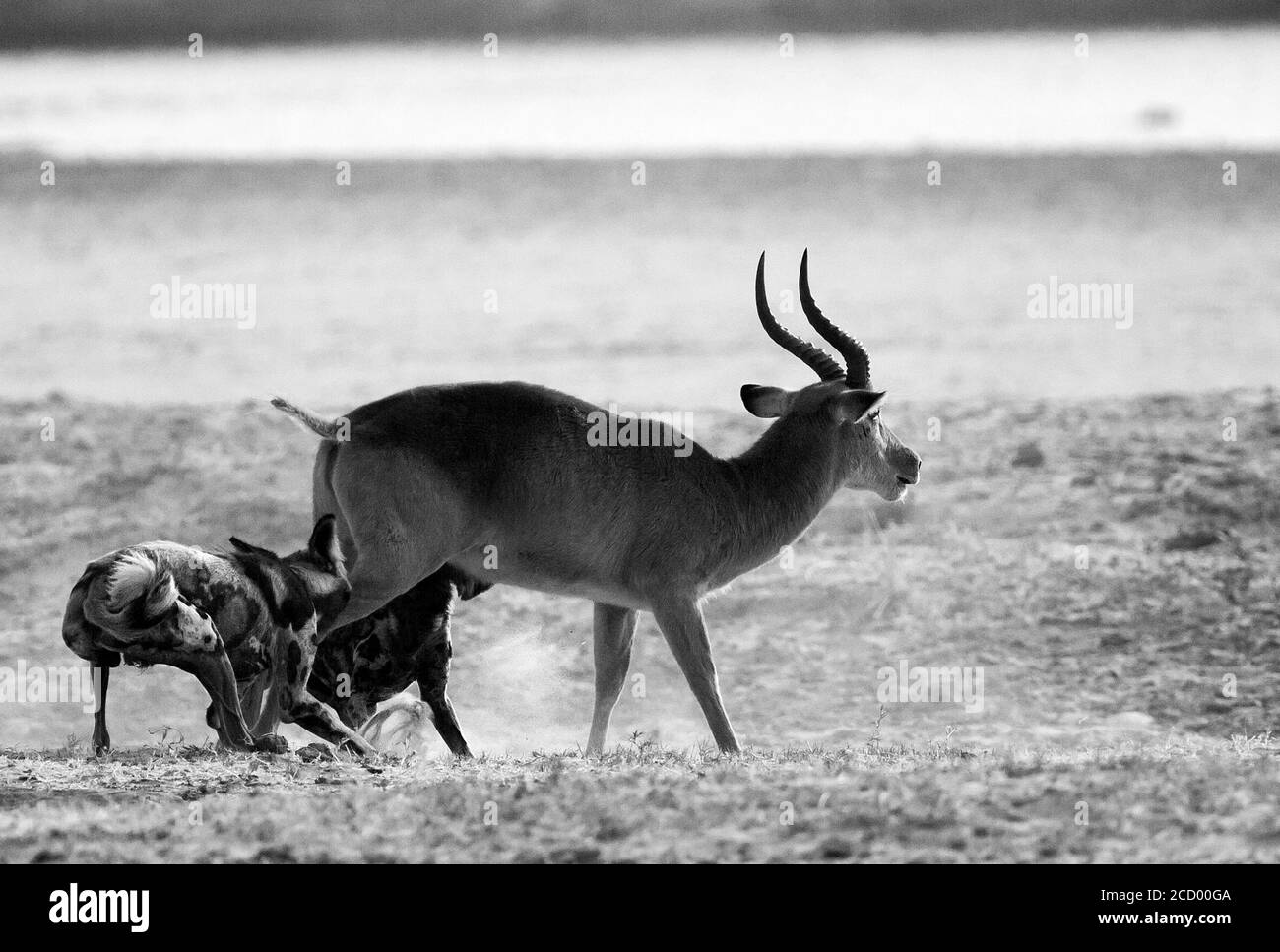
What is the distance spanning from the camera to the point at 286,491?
1659 centimetres

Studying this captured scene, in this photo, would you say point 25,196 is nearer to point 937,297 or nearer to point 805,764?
point 937,297

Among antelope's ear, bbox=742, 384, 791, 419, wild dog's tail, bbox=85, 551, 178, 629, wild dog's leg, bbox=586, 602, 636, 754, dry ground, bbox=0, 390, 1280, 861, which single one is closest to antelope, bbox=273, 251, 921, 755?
wild dog's leg, bbox=586, 602, 636, 754

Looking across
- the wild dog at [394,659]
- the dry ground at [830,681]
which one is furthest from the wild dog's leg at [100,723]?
the wild dog at [394,659]

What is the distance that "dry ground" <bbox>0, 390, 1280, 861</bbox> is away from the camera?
8469 millimetres

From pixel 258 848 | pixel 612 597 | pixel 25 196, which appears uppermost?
pixel 25 196

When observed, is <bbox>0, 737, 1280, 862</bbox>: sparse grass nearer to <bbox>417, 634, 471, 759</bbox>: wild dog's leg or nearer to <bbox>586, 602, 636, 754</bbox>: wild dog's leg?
<bbox>417, 634, 471, 759</bbox>: wild dog's leg

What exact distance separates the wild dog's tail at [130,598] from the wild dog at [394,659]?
5.18 feet

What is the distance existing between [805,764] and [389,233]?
1259 inches

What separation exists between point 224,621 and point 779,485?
10.9 ft

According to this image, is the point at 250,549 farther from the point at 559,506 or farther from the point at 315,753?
the point at 559,506

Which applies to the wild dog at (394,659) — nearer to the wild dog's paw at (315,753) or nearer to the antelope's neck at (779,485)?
the wild dog's paw at (315,753)

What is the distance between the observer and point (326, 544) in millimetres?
10664

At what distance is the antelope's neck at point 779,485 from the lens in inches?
460

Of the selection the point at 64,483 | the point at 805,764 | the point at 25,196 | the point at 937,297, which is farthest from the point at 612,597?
the point at 25,196
